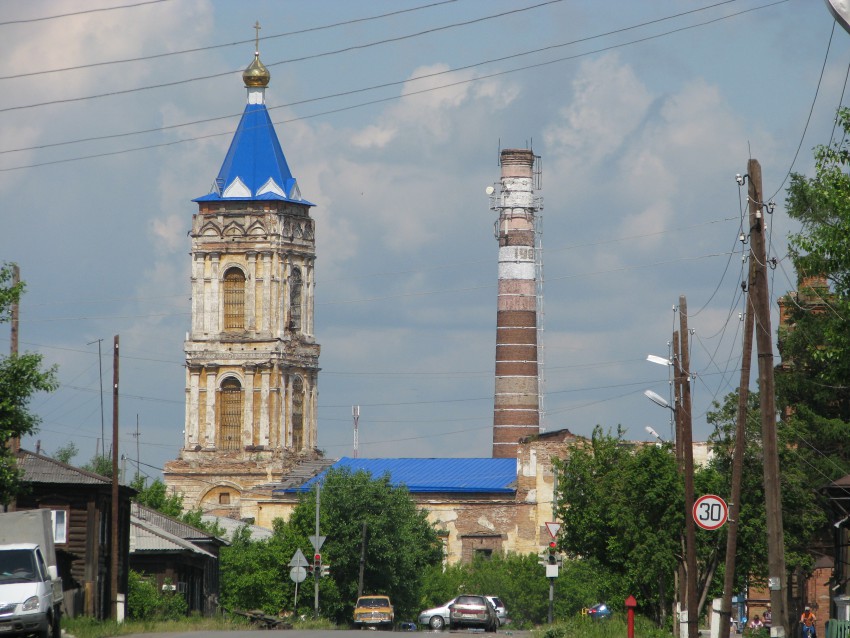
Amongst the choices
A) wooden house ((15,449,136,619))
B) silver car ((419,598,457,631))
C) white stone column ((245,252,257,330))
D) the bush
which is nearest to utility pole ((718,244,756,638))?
wooden house ((15,449,136,619))

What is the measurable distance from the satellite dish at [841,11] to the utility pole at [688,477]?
1608cm

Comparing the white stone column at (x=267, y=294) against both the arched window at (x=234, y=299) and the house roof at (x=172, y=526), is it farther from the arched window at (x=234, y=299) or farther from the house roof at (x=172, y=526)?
the house roof at (x=172, y=526)

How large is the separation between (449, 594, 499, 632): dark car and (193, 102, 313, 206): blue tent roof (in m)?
48.5

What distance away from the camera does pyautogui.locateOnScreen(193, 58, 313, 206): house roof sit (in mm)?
100625

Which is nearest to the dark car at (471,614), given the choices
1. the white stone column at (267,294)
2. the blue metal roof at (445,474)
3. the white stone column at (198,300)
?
the blue metal roof at (445,474)

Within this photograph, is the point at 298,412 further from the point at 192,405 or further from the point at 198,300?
the point at 198,300

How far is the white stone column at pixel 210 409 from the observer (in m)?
101

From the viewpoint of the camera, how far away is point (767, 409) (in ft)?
88.1

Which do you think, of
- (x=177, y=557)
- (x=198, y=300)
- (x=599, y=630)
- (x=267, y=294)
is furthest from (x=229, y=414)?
Result: (x=599, y=630)

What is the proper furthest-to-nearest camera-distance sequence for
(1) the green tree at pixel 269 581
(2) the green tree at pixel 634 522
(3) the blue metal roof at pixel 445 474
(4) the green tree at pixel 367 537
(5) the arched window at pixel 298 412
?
(5) the arched window at pixel 298 412 < (3) the blue metal roof at pixel 445 474 < (4) the green tree at pixel 367 537 < (1) the green tree at pixel 269 581 < (2) the green tree at pixel 634 522

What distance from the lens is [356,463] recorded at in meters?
105

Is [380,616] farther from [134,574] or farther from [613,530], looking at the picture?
[613,530]

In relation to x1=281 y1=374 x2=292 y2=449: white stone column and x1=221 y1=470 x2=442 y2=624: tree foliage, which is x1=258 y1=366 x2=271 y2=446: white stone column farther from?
x1=221 y1=470 x2=442 y2=624: tree foliage

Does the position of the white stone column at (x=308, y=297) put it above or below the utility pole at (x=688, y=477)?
above
